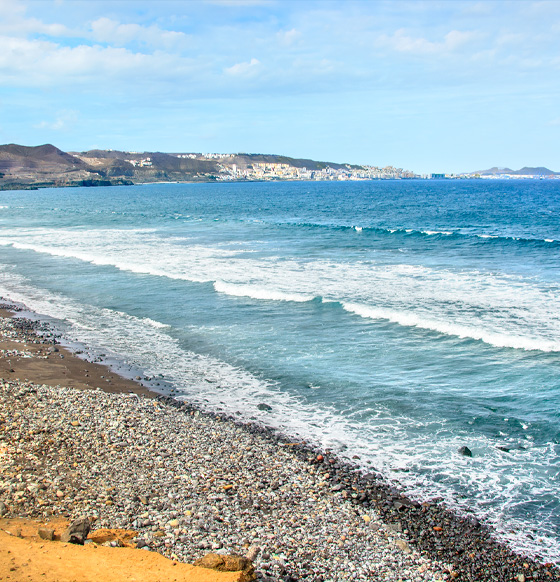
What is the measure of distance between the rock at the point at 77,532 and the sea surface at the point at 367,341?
5.40m

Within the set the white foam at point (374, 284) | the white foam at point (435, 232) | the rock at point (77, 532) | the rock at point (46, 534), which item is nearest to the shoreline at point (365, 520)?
the rock at point (77, 532)

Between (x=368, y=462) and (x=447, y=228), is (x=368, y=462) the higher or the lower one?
the lower one

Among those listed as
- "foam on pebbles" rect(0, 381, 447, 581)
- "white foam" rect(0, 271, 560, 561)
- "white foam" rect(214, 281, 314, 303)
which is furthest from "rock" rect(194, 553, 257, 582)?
"white foam" rect(214, 281, 314, 303)

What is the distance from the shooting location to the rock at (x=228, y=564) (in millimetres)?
6961

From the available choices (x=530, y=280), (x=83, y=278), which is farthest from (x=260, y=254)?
(x=530, y=280)

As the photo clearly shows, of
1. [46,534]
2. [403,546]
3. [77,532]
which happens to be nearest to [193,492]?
[77,532]

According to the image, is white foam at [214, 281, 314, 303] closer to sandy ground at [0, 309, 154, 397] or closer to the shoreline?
sandy ground at [0, 309, 154, 397]

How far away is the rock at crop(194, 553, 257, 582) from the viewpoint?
6961 millimetres

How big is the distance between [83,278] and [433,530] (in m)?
26.5

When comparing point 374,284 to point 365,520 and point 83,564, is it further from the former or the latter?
point 83,564

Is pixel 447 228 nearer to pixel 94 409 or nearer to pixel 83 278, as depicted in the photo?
pixel 83 278

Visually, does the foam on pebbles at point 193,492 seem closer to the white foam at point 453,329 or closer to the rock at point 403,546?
the rock at point 403,546

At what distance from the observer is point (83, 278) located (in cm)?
3072

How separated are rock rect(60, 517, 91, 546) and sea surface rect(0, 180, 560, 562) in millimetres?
5403
